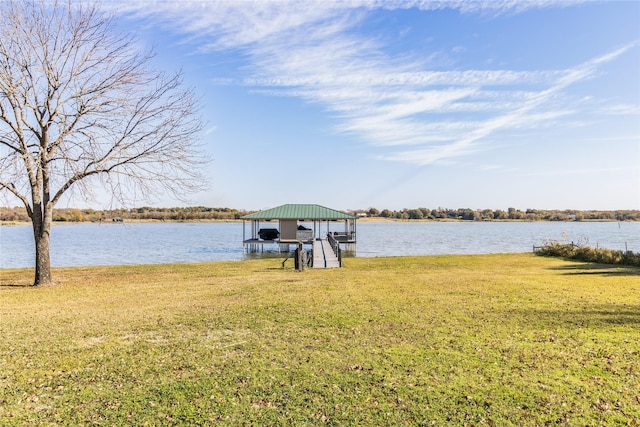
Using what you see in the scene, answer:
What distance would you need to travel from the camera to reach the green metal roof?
36.9 metres

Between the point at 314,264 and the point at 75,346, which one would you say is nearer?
the point at 75,346

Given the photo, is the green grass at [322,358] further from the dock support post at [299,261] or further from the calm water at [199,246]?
the calm water at [199,246]

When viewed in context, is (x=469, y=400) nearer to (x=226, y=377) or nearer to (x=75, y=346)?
(x=226, y=377)

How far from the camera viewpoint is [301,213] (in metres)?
37.8

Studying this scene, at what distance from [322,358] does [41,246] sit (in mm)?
11296

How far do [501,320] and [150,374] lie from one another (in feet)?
20.1

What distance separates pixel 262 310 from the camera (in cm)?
906

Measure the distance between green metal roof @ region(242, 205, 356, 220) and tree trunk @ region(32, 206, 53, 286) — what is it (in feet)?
75.8

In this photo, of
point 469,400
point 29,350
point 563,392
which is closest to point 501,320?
point 563,392

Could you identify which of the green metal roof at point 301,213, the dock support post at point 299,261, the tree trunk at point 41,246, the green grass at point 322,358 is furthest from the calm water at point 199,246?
the green grass at point 322,358

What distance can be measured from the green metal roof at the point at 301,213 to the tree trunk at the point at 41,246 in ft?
75.8

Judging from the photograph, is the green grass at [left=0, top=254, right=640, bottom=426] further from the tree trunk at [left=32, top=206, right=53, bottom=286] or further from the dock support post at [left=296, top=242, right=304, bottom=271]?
the dock support post at [left=296, top=242, right=304, bottom=271]

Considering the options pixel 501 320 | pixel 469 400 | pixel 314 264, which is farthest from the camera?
pixel 314 264

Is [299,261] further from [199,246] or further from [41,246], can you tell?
[199,246]
